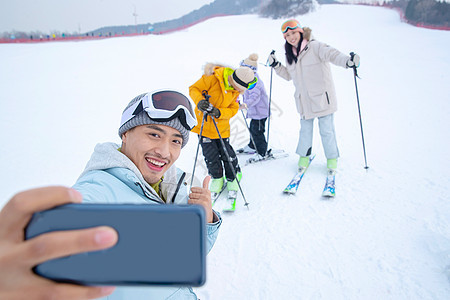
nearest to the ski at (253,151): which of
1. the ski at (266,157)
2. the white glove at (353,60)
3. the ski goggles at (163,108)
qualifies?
the ski at (266,157)

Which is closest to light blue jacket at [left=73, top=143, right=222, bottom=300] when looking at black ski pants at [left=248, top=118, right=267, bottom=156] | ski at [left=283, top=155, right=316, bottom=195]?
ski at [left=283, top=155, right=316, bottom=195]

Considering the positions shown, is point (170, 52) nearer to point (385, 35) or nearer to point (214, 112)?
point (214, 112)

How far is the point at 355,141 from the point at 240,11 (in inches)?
2349

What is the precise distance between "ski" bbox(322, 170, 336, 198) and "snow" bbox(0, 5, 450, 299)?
0.31 ft

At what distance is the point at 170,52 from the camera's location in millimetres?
14953

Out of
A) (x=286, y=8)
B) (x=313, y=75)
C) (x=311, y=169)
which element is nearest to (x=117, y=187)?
(x=313, y=75)

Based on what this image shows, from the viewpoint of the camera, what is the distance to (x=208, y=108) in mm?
3018

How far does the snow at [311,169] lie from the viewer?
2201 mm

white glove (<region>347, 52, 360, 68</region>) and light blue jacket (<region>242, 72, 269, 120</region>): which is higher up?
white glove (<region>347, 52, 360, 68</region>)

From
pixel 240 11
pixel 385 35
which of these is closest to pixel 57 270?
pixel 385 35

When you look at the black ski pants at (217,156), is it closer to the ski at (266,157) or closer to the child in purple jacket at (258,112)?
the ski at (266,157)

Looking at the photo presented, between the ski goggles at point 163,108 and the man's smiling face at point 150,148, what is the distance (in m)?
0.07

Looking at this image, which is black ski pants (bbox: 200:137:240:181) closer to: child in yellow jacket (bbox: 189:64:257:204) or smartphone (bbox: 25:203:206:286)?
child in yellow jacket (bbox: 189:64:257:204)

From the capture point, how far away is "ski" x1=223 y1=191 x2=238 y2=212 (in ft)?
10.7
